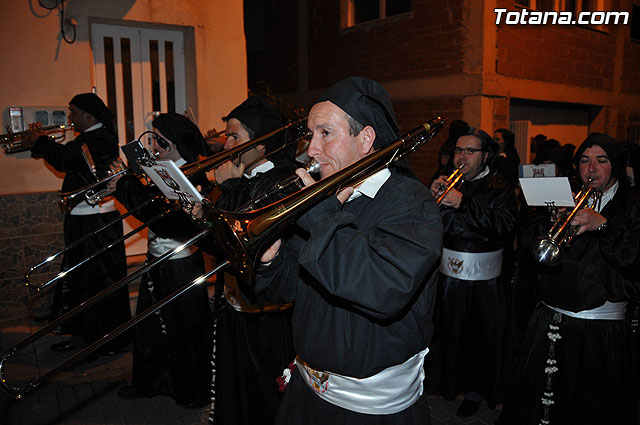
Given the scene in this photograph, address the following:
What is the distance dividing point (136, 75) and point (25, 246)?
8.14ft

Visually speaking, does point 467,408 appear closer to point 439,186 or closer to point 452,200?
point 452,200

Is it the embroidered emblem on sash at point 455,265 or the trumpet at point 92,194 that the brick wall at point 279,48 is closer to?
the trumpet at point 92,194

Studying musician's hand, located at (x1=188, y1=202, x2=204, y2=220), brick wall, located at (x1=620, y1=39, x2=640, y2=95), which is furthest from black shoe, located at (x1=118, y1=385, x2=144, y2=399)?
brick wall, located at (x1=620, y1=39, x2=640, y2=95)

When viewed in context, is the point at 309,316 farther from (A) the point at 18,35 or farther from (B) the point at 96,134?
(A) the point at 18,35

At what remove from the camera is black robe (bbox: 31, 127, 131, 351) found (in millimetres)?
4703

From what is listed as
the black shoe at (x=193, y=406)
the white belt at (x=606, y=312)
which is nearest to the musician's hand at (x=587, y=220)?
the white belt at (x=606, y=312)

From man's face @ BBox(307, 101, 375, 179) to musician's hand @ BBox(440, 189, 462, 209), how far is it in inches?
69.3

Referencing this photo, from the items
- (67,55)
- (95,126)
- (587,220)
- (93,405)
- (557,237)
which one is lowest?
(93,405)

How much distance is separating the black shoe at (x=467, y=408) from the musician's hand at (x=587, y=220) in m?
1.75

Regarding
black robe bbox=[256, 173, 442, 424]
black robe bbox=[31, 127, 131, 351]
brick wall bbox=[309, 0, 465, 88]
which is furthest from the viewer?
brick wall bbox=[309, 0, 465, 88]

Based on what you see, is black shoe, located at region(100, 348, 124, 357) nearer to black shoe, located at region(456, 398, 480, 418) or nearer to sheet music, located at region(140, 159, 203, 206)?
sheet music, located at region(140, 159, 203, 206)

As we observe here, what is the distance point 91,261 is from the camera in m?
4.75

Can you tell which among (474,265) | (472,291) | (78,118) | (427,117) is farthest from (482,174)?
(427,117)

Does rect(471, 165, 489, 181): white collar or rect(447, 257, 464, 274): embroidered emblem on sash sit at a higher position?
rect(471, 165, 489, 181): white collar
